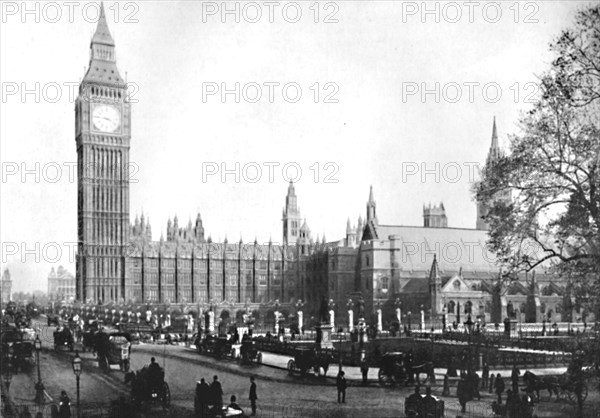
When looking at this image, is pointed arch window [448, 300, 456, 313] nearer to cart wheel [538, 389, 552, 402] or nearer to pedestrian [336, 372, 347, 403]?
pedestrian [336, 372, 347, 403]

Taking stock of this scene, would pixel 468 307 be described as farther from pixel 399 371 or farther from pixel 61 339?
pixel 399 371

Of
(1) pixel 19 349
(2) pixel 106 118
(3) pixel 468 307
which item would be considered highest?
(2) pixel 106 118

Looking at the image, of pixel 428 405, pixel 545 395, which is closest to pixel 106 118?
pixel 428 405

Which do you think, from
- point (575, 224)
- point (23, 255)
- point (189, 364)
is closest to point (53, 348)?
point (23, 255)

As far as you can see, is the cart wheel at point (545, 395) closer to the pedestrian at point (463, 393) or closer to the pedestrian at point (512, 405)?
the pedestrian at point (512, 405)

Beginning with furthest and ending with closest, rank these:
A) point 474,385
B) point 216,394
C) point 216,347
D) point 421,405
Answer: point 216,347 → point 216,394 → point 474,385 → point 421,405

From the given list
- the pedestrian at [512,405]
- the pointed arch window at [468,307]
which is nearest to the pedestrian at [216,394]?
the pedestrian at [512,405]

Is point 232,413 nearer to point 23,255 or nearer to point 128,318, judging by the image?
point 23,255
